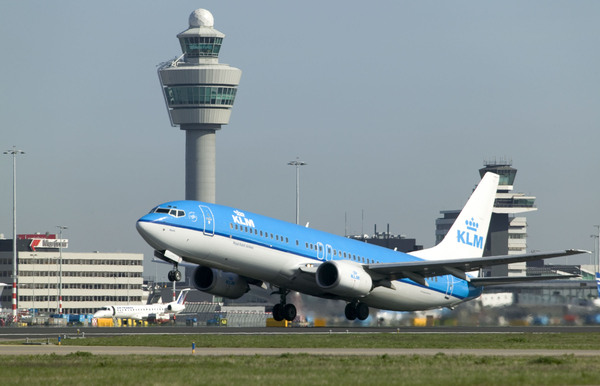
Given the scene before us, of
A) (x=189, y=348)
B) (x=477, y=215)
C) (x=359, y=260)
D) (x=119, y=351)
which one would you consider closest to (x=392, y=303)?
(x=359, y=260)

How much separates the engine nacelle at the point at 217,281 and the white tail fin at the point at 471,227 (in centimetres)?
1485

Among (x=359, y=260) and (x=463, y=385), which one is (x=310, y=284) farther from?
(x=463, y=385)

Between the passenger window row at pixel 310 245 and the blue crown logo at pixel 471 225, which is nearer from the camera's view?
the passenger window row at pixel 310 245

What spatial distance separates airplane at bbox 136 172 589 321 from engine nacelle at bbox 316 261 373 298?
0.19ft

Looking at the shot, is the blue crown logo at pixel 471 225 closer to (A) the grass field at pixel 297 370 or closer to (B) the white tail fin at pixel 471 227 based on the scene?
(B) the white tail fin at pixel 471 227

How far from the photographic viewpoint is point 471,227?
7550cm

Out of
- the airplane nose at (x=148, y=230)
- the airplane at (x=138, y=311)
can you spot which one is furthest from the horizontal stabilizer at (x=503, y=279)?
the airplane at (x=138, y=311)

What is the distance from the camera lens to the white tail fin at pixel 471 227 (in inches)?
2904

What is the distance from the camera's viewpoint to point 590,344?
55500mm

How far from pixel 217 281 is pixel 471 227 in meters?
21.1

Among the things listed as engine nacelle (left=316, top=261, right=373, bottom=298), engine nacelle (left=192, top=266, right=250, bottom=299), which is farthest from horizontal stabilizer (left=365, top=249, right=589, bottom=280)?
engine nacelle (left=192, top=266, right=250, bottom=299)

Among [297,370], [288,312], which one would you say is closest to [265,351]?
[297,370]

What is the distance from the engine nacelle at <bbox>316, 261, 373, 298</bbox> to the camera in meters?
59.8

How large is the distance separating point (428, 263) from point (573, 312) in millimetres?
24354
